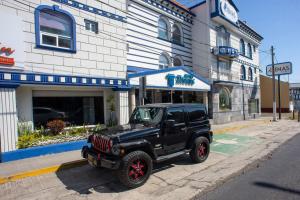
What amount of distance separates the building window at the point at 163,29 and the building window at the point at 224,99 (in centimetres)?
696

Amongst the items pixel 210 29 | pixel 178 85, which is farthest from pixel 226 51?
pixel 178 85

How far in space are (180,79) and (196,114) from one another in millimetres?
6335

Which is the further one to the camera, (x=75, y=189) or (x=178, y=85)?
(x=178, y=85)

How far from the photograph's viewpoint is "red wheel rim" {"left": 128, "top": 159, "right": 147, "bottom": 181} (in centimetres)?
498

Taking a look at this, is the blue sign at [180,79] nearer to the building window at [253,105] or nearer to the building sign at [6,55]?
the building sign at [6,55]

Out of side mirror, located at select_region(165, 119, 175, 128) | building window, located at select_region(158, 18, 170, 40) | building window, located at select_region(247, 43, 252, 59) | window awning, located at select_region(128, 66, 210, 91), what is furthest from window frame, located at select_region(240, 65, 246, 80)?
side mirror, located at select_region(165, 119, 175, 128)

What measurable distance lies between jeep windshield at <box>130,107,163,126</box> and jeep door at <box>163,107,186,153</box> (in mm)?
256

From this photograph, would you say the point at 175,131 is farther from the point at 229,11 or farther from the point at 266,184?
the point at 229,11

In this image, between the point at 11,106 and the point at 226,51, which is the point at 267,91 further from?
the point at 11,106

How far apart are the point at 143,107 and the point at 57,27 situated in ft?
17.3

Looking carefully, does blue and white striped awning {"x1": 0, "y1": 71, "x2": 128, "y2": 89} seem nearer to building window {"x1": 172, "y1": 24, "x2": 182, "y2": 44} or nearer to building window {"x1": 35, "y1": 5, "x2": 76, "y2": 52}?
building window {"x1": 35, "y1": 5, "x2": 76, "y2": 52}

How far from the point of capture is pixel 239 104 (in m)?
20.6

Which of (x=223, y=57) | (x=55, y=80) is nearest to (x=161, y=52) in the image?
(x=223, y=57)

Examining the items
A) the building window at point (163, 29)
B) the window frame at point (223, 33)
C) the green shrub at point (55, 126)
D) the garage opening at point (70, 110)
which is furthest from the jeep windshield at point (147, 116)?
the window frame at point (223, 33)
